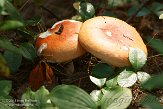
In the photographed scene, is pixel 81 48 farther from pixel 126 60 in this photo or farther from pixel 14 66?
pixel 14 66

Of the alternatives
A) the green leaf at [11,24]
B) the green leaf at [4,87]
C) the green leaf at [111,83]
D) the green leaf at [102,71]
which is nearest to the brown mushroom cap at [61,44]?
the green leaf at [102,71]

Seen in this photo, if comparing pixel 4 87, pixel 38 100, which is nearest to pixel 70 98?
pixel 38 100

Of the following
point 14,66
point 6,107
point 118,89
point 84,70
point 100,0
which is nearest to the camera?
point 6,107

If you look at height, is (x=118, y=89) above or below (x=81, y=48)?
below

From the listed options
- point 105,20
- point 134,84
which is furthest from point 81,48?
point 134,84

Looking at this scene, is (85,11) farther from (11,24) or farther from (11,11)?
(11,24)

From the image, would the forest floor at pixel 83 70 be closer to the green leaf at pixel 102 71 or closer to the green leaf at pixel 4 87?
the green leaf at pixel 102 71
